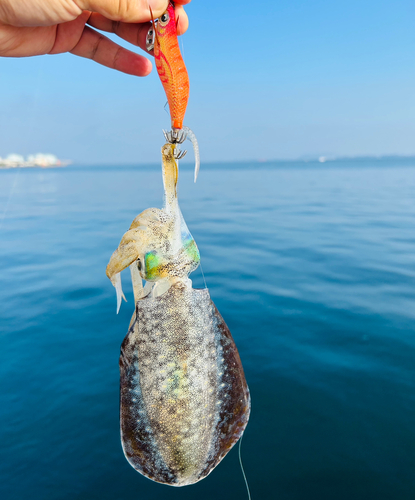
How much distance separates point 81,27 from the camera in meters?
3.43

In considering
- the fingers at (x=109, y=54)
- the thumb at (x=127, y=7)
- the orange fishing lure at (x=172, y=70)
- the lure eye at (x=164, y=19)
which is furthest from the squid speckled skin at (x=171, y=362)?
the fingers at (x=109, y=54)

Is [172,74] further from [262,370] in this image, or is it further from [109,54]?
[262,370]

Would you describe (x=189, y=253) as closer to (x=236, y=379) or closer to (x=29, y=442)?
(x=236, y=379)

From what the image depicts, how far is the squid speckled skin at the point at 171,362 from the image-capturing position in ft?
7.38

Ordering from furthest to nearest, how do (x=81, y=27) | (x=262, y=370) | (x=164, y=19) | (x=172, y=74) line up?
(x=262, y=370), (x=81, y=27), (x=164, y=19), (x=172, y=74)

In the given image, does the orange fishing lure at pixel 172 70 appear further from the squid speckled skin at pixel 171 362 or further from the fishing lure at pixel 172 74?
the squid speckled skin at pixel 171 362

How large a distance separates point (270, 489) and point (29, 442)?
3.13 metres

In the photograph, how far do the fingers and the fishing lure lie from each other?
147 cm

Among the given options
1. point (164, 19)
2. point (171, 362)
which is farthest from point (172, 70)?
point (171, 362)

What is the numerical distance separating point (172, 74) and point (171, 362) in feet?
6.10

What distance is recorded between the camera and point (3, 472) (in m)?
4.10

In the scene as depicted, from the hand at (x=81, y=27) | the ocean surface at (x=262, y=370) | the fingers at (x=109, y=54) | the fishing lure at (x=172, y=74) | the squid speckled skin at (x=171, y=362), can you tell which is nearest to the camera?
the fishing lure at (x=172, y=74)

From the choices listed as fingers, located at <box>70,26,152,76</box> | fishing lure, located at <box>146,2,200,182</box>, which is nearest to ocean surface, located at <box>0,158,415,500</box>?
fishing lure, located at <box>146,2,200,182</box>

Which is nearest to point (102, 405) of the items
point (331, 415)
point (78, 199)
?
point (331, 415)
